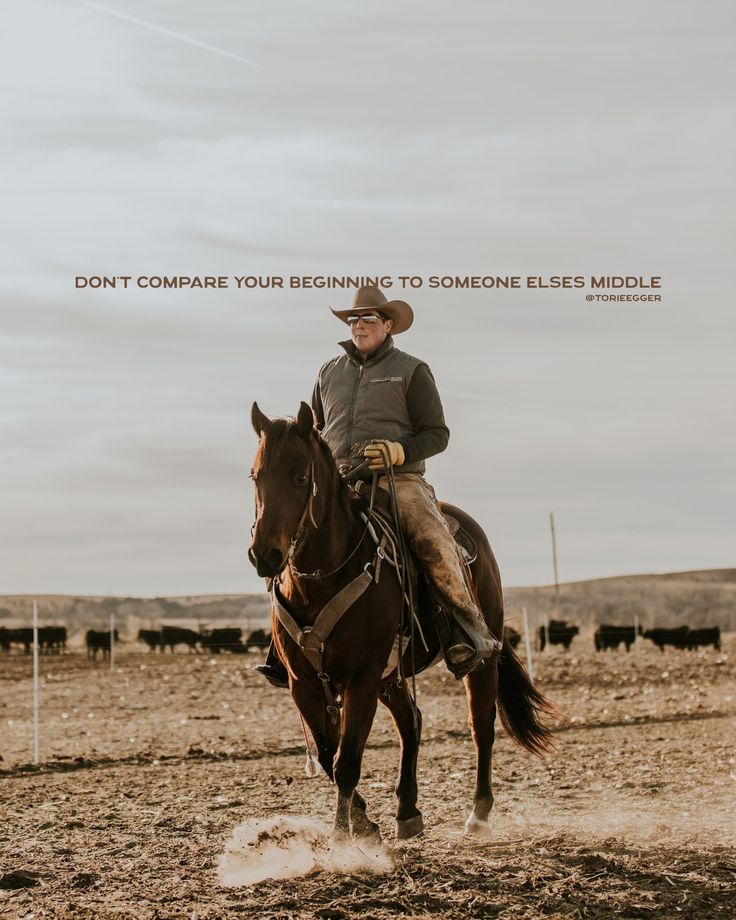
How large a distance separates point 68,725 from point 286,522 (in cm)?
1386

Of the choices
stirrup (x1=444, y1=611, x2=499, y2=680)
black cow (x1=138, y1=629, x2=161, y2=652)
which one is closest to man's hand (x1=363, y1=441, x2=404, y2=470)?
stirrup (x1=444, y1=611, x2=499, y2=680)

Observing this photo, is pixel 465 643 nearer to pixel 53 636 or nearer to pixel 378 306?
pixel 378 306

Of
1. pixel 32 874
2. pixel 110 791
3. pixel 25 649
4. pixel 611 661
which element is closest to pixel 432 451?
pixel 32 874

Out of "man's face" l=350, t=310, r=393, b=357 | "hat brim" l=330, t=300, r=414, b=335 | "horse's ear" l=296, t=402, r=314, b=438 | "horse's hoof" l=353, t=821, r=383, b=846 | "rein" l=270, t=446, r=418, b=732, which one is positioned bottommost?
"horse's hoof" l=353, t=821, r=383, b=846

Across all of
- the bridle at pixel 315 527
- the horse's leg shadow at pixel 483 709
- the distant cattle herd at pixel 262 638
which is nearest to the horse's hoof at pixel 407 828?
the horse's leg shadow at pixel 483 709

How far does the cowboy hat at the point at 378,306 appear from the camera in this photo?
7059 millimetres

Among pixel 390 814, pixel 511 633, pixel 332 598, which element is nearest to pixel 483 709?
pixel 390 814

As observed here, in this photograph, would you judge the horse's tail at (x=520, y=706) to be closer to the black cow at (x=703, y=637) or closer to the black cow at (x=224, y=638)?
the black cow at (x=703, y=637)

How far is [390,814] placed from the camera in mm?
8266

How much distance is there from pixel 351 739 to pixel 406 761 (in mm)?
1310

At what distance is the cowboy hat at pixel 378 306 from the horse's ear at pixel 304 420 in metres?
1.36

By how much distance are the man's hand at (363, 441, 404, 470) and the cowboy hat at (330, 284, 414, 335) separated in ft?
3.14

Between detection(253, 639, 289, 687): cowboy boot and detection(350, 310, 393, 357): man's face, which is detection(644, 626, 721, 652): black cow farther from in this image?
detection(350, 310, 393, 357): man's face

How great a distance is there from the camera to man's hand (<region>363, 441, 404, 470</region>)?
21.8 ft
